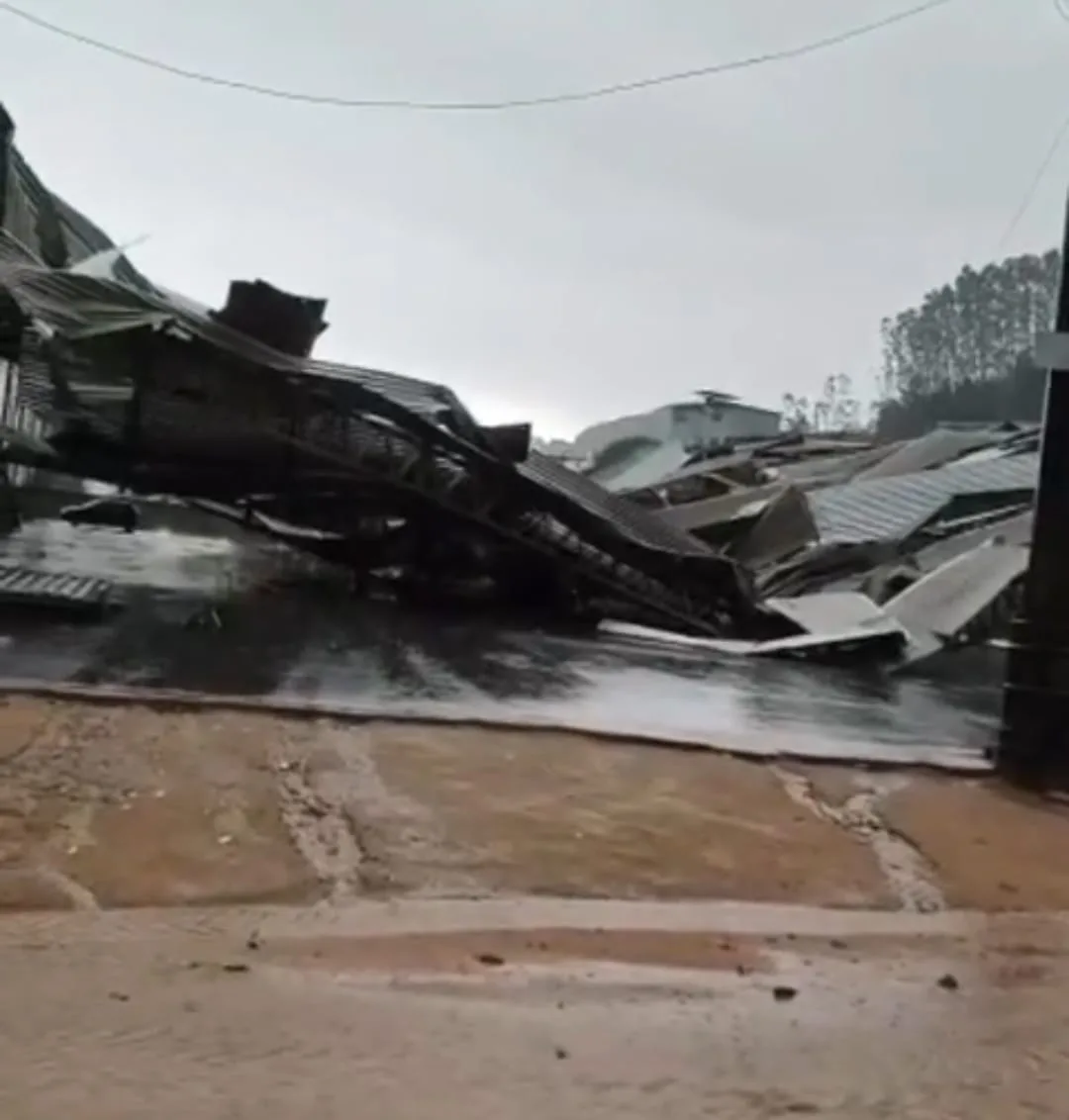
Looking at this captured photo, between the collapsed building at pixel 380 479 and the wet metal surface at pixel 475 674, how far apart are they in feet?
2.61

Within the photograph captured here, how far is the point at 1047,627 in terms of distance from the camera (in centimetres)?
541

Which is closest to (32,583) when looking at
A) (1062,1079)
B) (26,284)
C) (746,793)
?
(26,284)

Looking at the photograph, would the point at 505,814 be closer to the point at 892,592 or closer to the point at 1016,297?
the point at 892,592

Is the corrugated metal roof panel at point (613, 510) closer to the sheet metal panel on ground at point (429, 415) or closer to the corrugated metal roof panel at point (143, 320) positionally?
the sheet metal panel on ground at point (429, 415)

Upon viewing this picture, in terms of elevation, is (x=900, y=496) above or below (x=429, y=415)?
above

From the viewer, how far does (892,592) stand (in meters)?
11.2

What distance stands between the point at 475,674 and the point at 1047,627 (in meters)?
2.74


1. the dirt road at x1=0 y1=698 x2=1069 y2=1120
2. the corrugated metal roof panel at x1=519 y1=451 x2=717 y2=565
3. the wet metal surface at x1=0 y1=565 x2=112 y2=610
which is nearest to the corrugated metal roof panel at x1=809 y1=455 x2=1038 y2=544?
the corrugated metal roof panel at x1=519 y1=451 x2=717 y2=565

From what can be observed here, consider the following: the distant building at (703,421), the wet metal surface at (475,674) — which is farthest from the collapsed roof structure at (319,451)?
the distant building at (703,421)

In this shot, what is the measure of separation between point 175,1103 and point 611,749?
266 centimetres

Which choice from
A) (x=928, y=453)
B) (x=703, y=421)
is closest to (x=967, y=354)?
(x=703, y=421)

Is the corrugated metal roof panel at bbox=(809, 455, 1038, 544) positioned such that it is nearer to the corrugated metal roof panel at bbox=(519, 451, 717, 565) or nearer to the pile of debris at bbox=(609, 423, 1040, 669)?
the pile of debris at bbox=(609, 423, 1040, 669)

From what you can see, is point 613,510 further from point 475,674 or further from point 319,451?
point 475,674

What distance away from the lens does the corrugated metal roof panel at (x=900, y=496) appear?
13.3 m
